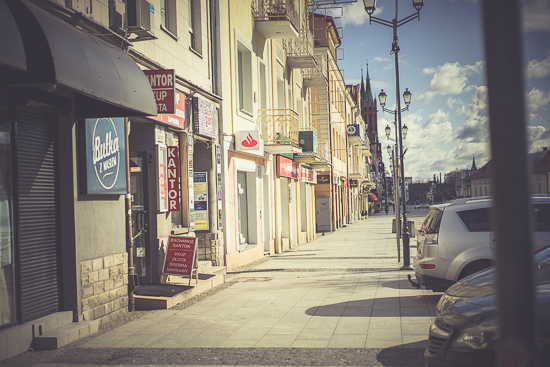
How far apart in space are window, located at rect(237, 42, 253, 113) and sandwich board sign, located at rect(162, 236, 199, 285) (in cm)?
829

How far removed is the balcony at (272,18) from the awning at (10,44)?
583 inches

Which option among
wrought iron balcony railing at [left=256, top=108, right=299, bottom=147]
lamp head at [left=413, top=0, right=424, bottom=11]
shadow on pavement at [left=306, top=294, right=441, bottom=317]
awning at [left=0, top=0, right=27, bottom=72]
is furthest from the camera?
wrought iron balcony railing at [left=256, top=108, right=299, bottom=147]

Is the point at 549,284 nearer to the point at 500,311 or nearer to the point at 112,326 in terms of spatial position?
the point at 500,311

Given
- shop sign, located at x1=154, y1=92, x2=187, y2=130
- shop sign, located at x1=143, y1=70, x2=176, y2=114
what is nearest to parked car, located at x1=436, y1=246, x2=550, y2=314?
shop sign, located at x1=143, y1=70, x2=176, y2=114

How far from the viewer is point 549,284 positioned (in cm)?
488

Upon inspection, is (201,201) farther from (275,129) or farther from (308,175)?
(308,175)

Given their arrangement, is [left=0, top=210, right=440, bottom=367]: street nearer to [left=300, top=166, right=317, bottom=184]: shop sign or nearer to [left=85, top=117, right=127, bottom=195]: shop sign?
[left=85, top=117, right=127, bottom=195]: shop sign

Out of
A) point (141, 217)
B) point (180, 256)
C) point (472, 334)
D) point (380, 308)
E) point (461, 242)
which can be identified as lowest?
point (380, 308)

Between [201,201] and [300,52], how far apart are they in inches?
483

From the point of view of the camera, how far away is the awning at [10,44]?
5617mm

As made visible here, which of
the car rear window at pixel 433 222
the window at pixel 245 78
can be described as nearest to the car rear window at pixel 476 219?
the car rear window at pixel 433 222

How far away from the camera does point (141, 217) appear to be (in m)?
11.9

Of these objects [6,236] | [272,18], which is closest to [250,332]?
[6,236]

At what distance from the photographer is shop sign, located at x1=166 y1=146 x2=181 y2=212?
12.2 meters
